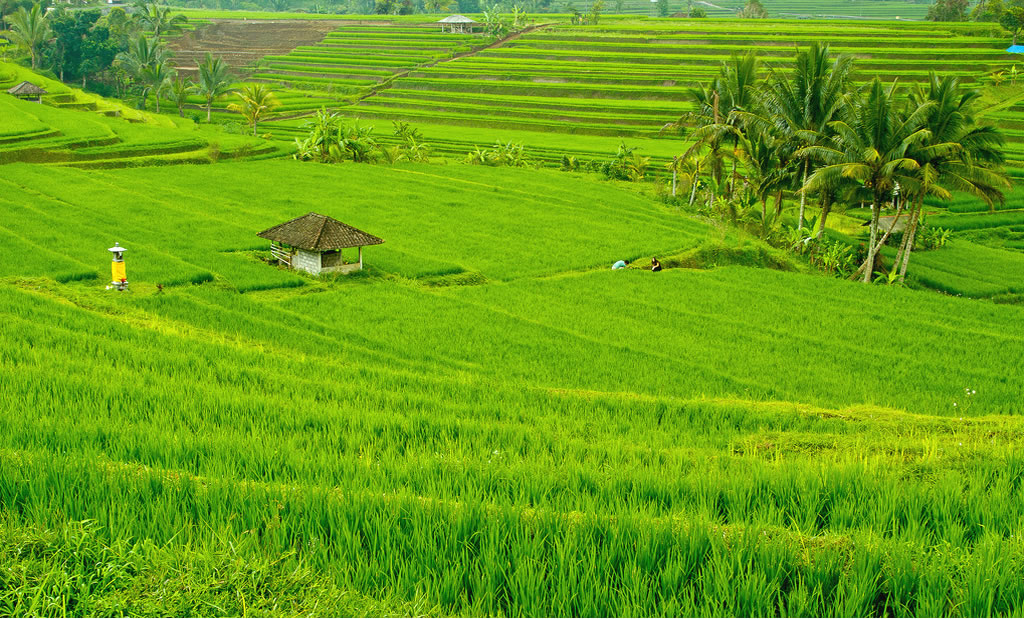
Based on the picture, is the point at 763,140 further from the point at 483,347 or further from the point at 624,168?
the point at 483,347

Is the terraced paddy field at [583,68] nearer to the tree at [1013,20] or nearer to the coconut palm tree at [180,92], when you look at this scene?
the tree at [1013,20]

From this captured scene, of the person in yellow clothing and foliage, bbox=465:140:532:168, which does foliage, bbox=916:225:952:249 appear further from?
the person in yellow clothing

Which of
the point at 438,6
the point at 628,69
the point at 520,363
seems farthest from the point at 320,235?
the point at 438,6

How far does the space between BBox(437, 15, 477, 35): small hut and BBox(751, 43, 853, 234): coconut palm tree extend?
49727 millimetres

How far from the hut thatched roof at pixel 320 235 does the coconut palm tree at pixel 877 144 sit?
9.65m

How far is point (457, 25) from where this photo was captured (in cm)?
6775

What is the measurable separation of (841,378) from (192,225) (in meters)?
14.3

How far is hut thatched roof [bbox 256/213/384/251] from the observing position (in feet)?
49.3

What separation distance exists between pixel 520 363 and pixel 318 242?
5.57 m

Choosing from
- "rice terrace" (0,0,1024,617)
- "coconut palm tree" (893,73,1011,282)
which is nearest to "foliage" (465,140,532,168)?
"rice terrace" (0,0,1024,617)

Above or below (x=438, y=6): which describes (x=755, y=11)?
below

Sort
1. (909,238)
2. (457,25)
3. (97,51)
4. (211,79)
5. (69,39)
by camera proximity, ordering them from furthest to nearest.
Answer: (457,25) → (97,51) → (69,39) → (211,79) → (909,238)

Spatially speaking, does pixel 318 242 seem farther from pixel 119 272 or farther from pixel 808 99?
pixel 808 99

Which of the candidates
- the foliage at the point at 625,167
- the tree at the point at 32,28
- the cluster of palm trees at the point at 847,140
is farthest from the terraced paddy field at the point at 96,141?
the cluster of palm trees at the point at 847,140
